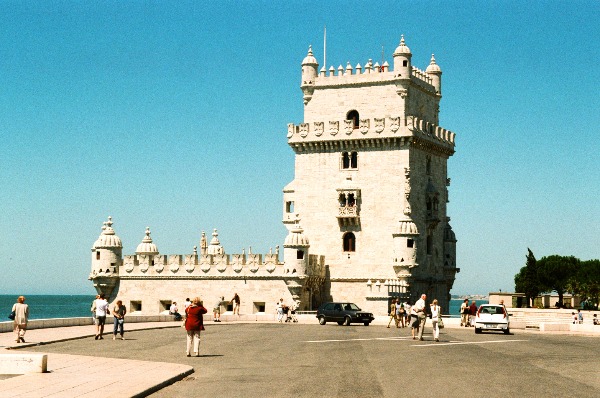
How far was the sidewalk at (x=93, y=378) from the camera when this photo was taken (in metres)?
19.0

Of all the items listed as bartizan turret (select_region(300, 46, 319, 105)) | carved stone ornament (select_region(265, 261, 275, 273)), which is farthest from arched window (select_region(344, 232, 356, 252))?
bartizan turret (select_region(300, 46, 319, 105))

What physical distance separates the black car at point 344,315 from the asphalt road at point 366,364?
11.2 m

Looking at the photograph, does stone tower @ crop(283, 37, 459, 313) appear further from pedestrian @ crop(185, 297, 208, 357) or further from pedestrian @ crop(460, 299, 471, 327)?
pedestrian @ crop(185, 297, 208, 357)

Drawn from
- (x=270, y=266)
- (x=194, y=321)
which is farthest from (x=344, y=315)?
(x=194, y=321)

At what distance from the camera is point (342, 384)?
70.4 ft

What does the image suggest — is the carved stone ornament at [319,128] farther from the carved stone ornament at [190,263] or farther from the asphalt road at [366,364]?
the asphalt road at [366,364]

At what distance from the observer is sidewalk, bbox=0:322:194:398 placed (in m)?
19.0

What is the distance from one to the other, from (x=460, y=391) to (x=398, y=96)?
48.8 meters

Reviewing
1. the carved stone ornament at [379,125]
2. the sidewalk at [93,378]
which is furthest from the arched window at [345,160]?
the sidewalk at [93,378]

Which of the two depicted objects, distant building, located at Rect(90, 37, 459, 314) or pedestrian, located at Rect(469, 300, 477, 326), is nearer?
pedestrian, located at Rect(469, 300, 477, 326)

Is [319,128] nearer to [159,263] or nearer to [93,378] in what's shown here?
[159,263]

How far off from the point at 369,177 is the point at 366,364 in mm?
41762

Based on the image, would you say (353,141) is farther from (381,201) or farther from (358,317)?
(358,317)

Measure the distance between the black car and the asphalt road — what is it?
11224mm
